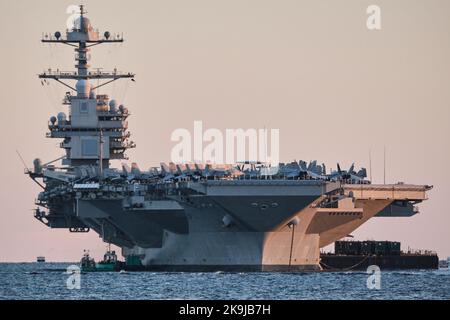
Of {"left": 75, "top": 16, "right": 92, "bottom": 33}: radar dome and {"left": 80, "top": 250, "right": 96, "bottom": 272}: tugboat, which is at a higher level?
{"left": 75, "top": 16, "right": 92, "bottom": 33}: radar dome

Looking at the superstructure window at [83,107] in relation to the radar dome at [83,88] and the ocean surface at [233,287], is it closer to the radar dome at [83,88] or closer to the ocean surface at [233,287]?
the radar dome at [83,88]

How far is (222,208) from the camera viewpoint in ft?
206

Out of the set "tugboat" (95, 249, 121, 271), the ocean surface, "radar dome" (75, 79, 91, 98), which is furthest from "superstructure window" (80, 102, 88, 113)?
the ocean surface

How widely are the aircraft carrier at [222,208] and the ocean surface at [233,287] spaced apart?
3.90 feet

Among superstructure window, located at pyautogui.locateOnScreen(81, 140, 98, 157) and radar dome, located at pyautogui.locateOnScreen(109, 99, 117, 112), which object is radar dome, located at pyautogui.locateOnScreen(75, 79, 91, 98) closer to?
radar dome, located at pyautogui.locateOnScreen(109, 99, 117, 112)

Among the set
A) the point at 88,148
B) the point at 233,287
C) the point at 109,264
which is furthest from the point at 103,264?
the point at 233,287

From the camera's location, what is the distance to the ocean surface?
1948 inches

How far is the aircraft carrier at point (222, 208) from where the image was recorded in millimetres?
61562

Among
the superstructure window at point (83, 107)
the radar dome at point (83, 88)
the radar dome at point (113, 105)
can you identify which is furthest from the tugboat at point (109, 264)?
the radar dome at point (83, 88)

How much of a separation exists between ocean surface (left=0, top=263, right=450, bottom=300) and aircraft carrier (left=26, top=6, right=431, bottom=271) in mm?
1188

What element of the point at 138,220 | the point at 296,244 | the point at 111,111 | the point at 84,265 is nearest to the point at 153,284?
the point at 296,244
